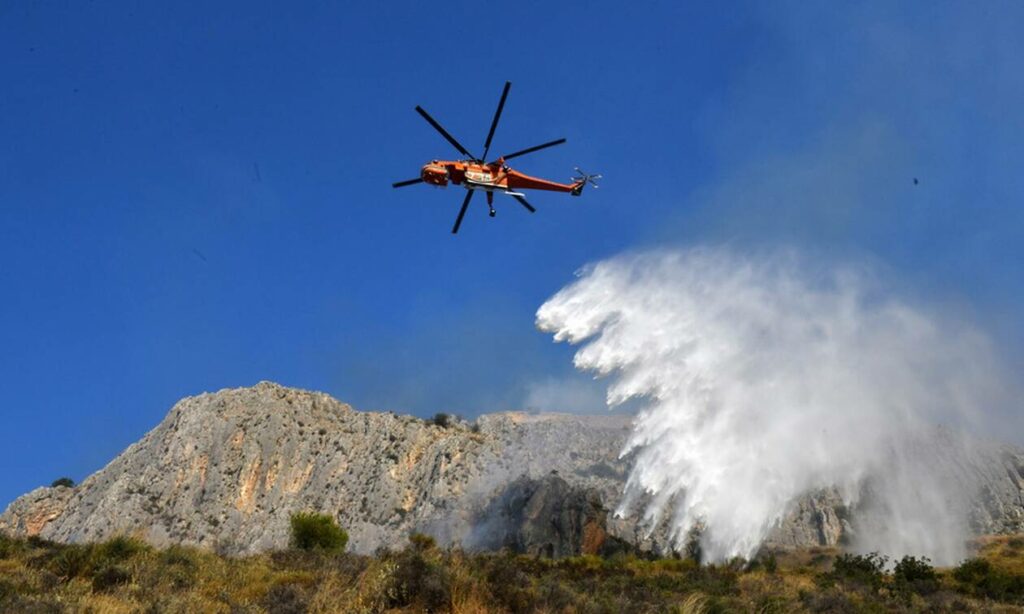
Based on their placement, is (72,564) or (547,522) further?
(547,522)

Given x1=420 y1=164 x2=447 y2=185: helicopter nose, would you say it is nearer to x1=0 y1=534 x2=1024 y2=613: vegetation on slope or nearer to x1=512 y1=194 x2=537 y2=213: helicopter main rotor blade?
x1=512 y1=194 x2=537 y2=213: helicopter main rotor blade

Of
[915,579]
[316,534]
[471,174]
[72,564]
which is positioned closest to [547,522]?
[316,534]

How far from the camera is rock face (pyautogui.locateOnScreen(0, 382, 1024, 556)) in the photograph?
2613 inches

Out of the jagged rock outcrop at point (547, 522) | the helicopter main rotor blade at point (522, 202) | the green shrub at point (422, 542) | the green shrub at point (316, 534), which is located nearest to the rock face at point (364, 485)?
the jagged rock outcrop at point (547, 522)

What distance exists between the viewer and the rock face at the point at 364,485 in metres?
66.4

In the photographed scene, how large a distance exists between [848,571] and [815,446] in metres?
43.8

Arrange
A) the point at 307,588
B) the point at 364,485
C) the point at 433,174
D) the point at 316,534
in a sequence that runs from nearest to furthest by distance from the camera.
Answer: the point at 307,588
the point at 433,174
the point at 316,534
the point at 364,485

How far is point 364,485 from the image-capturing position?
259 feet

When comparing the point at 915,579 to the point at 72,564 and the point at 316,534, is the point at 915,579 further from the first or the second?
the point at 316,534

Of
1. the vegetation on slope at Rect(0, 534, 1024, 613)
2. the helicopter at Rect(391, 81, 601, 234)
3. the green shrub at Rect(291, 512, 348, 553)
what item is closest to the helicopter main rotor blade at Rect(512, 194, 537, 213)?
the helicopter at Rect(391, 81, 601, 234)

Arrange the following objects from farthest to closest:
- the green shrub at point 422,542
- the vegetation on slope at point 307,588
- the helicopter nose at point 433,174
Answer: the green shrub at point 422,542 → the helicopter nose at point 433,174 → the vegetation on slope at point 307,588

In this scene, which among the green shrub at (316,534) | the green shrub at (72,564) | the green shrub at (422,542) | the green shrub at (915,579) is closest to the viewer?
the green shrub at (72,564)

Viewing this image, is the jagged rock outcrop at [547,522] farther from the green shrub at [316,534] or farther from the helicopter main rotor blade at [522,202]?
the helicopter main rotor blade at [522,202]

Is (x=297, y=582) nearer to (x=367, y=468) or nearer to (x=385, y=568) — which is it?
(x=385, y=568)
